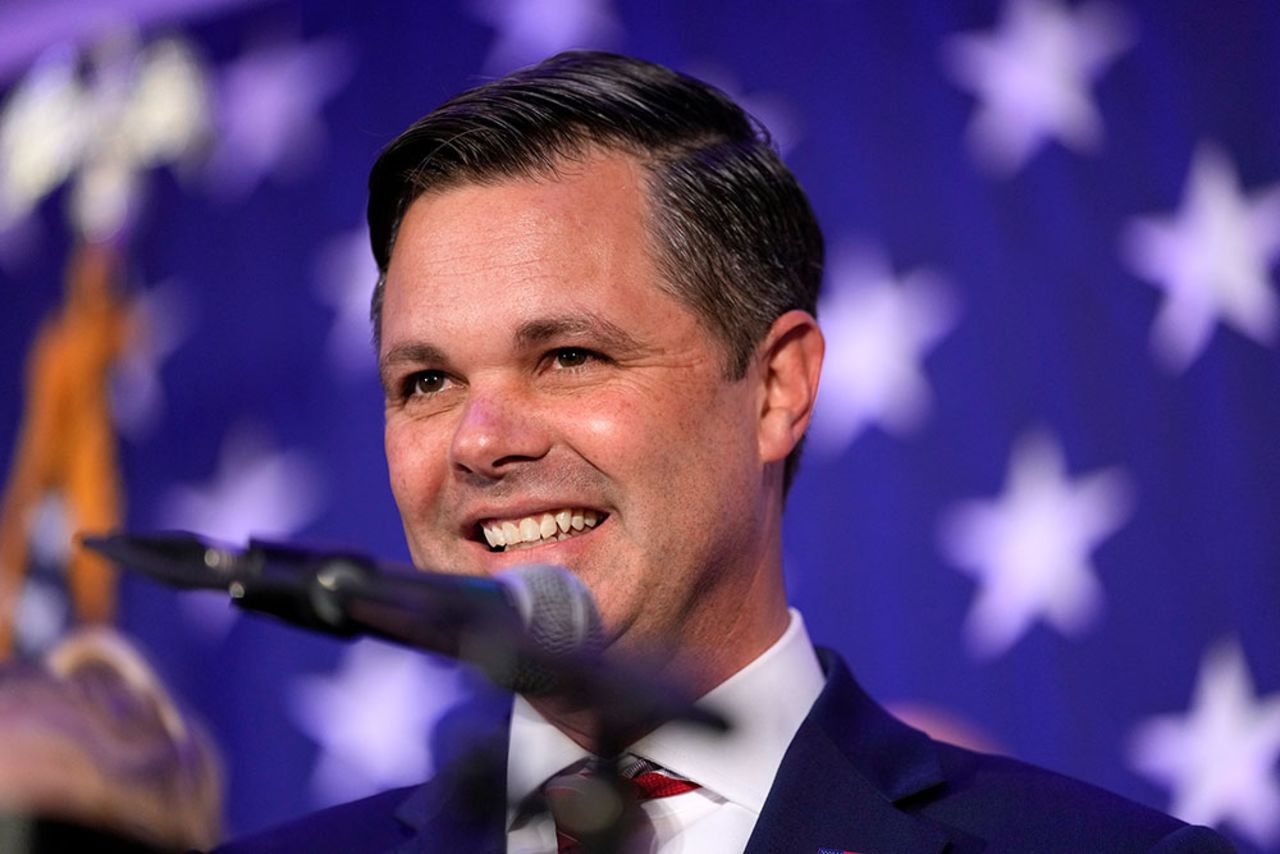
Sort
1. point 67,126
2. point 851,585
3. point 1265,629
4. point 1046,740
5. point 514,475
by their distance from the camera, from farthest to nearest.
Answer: point 67,126, point 851,585, point 1046,740, point 1265,629, point 514,475

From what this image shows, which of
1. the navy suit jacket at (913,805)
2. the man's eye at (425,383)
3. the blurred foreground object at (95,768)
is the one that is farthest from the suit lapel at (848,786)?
the blurred foreground object at (95,768)

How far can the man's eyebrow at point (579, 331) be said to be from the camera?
160 cm

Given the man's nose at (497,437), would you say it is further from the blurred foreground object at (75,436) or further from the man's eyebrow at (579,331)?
the blurred foreground object at (75,436)

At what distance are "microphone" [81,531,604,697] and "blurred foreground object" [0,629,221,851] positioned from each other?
0.18m

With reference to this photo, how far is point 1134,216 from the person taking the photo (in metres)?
2.89

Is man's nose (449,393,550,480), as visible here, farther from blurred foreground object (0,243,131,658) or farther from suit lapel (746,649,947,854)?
blurred foreground object (0,243,131,658)

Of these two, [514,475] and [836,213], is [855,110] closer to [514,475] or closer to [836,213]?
[836,213]

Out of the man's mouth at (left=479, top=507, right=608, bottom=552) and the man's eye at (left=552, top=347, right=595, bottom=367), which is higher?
the man's eye at (left=552, top=347, right=595, bottom=367)

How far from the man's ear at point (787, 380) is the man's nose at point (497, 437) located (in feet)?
1.14

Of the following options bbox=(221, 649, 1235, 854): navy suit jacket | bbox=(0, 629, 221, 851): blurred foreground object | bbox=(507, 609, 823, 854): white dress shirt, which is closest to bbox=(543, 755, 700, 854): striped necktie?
bbox=(0, 629, 221, 851): blurred foreground object

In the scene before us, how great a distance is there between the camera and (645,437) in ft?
5.32

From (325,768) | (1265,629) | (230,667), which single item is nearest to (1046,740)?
(1265,629)

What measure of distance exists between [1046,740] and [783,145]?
4.52 feet

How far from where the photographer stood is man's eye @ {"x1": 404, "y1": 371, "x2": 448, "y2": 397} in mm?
1667
